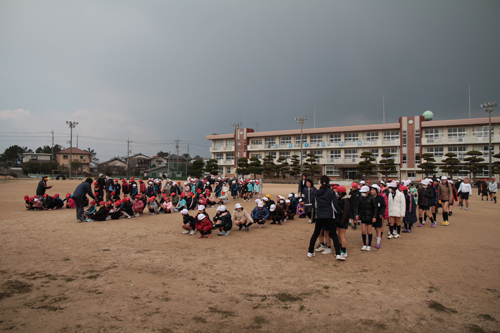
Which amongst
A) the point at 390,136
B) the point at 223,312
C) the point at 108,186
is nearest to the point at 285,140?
the point at 390,136

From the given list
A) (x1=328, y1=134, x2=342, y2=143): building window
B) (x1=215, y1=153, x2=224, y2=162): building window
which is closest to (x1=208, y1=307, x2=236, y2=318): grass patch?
(x1=328, y1=134, x2=342, y2=143): building window

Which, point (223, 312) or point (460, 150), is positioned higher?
point (460, 150)

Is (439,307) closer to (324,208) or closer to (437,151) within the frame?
(324,208)

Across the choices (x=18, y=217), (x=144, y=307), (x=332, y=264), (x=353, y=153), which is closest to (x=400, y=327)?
(x=332, y=264)

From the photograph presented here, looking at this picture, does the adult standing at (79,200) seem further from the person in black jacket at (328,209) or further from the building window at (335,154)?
the building window at (335,154)

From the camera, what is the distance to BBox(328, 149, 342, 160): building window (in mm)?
56094

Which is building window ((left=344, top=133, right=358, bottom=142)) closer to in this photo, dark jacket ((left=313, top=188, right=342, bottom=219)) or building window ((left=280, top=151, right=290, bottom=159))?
building window ((left=280, top=151, right=290, bottom=159))

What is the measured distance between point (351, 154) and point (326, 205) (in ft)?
172

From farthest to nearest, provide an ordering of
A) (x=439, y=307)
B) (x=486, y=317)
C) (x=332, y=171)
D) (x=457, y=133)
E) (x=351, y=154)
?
(x=332, y=171), (x=351, y=154), (x=457, y=133), (x=439, y=307), (x=486, y=317)

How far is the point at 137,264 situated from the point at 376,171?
5105 cm

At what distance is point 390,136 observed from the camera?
5222cm

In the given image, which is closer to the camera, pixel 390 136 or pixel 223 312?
pixel 223 312

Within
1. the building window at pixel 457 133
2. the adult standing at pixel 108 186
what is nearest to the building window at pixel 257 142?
the building window at pixel 457 133

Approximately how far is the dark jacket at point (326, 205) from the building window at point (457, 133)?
5216 cm
